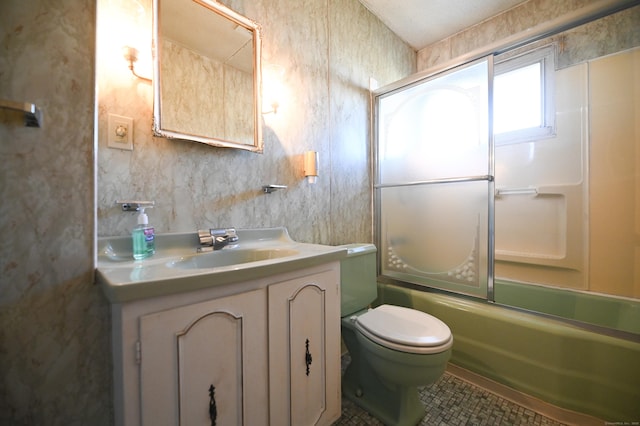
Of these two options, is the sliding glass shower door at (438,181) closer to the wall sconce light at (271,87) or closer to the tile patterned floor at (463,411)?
the tile patterned floor at (463,411)

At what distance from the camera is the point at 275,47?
138cm

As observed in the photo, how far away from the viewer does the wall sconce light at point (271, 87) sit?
4.36 feet

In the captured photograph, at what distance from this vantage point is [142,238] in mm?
890

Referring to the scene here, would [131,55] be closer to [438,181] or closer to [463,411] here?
[438,181]

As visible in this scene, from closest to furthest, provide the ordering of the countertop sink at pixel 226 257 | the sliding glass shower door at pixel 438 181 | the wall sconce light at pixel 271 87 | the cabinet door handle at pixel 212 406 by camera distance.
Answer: the cabinet door handle at pixel 212 406
the countertop sink at pixel 226 257
the wall sconce light at pixel 271 87
the sliding glass shower door at pixel 438 181

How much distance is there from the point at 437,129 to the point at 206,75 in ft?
4.66

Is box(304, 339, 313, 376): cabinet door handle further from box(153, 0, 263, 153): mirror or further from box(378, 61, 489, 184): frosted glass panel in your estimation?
box(378, 61, 489, 184): frosted glass panel

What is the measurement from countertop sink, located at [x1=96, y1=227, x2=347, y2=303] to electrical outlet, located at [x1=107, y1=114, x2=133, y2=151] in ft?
1.13

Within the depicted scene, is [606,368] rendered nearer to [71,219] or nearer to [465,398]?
[465,398]

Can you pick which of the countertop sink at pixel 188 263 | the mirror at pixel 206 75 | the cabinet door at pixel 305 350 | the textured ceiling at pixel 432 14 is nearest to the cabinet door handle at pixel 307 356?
the cabinet door at pixel 305 350

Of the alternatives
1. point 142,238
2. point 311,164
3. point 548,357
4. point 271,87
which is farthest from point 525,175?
point 142,238

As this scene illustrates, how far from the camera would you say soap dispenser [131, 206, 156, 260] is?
0.88 metres

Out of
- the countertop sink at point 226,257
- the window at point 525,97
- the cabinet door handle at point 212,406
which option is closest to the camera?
the cabinet door handle at point 212,406

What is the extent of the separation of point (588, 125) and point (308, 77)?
1.98 meters
